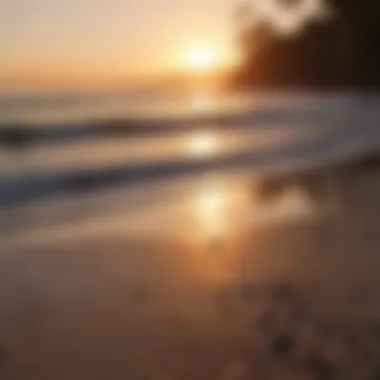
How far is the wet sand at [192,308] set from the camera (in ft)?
6.39

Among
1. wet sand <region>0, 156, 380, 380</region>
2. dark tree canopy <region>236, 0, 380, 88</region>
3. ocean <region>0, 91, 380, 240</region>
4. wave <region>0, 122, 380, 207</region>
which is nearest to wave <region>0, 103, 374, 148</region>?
ocean <region>0, 91, 380, 240</region>

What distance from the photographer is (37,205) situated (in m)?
4.34

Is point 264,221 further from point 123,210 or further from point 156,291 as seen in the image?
point 156,291

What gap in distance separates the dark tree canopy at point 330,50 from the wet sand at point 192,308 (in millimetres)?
17735

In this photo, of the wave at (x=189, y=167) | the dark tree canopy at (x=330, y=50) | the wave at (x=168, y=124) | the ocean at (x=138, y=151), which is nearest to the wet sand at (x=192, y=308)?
the ocean at (x=138, y=151)

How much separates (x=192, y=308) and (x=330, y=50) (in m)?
20.9

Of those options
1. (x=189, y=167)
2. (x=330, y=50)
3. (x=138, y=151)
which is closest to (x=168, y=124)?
(x=138, y=151)

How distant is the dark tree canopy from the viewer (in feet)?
70.8

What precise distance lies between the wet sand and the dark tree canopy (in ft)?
58.2

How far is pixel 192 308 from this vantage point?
94.9 inches

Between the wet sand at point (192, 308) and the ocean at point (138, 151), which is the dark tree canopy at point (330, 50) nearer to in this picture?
the ocean at point (138, 151)

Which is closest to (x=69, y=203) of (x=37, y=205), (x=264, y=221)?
(x=37, y=205)

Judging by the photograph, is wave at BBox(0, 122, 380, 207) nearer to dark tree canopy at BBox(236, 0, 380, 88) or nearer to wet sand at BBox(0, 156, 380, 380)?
wet sand at BBox(0, 156, 380, 380)

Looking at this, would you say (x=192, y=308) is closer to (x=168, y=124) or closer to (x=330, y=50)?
(x=168, y=124)
